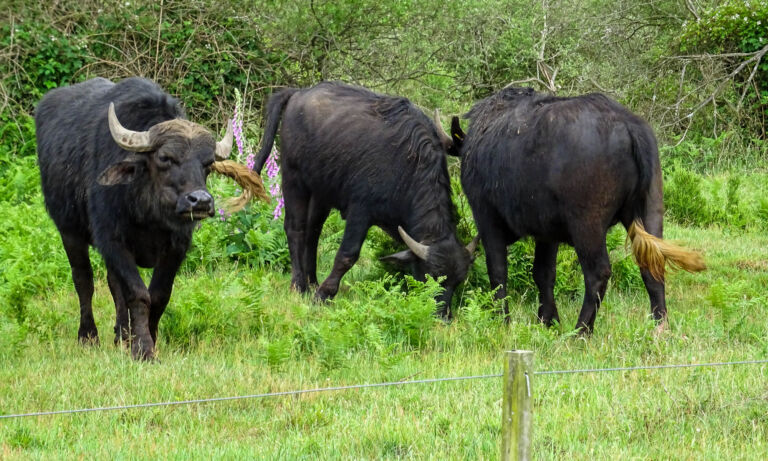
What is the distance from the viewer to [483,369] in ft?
20.3

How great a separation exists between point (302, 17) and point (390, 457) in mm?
11590

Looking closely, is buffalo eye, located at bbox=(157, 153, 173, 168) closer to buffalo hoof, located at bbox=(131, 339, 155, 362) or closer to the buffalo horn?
the buffalo horn

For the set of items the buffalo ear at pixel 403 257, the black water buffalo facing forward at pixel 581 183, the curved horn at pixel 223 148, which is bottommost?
the buffalo ear at pixel 403 257

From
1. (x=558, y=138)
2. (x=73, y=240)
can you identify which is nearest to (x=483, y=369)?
(x=558, y=138)

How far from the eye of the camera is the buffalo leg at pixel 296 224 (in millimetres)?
9703

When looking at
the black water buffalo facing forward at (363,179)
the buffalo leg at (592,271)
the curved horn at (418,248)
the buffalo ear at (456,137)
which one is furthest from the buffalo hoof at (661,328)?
the buffalo ear at (456,137)

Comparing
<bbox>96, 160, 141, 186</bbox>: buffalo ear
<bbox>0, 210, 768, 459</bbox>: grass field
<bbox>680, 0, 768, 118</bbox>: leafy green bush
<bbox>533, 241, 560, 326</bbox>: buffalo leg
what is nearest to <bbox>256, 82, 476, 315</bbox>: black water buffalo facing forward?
<bbox>533, 241, 560, 326</bbox>: buffalo leg

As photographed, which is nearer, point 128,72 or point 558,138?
point 558,138

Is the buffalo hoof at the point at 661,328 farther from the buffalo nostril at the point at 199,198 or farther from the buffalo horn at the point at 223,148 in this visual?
the buffalo horn at the point at 223,148

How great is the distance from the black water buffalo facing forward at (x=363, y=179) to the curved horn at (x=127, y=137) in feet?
8.15

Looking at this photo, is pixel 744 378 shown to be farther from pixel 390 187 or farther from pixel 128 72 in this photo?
pixel 128 72

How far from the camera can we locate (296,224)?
995 cm

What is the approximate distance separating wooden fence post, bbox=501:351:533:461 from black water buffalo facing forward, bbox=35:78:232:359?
3477 millimetres

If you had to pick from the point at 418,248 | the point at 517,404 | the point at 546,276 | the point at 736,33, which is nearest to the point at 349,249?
the point at 418,248
